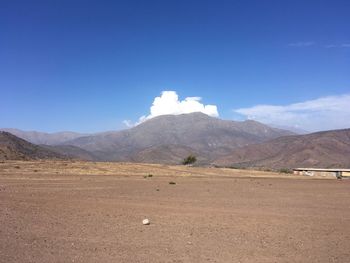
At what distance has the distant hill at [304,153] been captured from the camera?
154038 mm

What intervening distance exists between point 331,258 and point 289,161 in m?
152

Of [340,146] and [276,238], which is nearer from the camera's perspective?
[276,238]

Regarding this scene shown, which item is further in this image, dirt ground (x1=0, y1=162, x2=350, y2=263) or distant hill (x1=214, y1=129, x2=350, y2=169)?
distant hill (x1=214, y1=129, x2=350, y2=169)

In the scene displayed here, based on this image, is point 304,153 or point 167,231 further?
point 304,153

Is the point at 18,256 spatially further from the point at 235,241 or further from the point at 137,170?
the point at 137,170

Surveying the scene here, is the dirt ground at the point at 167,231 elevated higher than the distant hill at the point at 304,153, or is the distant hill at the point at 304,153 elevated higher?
the distant hill at the point at 304,153

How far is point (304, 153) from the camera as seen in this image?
164 metres

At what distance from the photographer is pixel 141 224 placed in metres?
17.6

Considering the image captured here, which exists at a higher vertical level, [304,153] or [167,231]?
[304,153]

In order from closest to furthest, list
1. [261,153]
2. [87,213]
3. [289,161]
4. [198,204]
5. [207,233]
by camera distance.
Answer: [207,233], [87,213], [198,204], [289,161], [261,153]

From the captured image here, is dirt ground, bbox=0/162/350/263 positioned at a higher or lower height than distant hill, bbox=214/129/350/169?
lower

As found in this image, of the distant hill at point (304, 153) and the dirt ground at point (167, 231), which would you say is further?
the distant hill at point (304, 153)

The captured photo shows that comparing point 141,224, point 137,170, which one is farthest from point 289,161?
point 141,224

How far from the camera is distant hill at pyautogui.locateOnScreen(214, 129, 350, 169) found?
154038 mm
